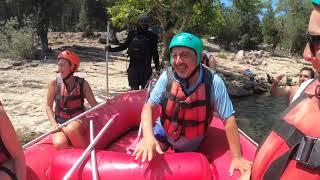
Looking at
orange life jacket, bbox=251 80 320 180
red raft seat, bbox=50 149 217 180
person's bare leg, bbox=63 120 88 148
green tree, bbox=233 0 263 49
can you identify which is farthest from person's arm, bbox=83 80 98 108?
green tree, bbox=233 0 263 49

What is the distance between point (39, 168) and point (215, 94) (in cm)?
131

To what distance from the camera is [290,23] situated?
3008 centimetres

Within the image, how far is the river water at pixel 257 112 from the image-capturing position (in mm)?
9774

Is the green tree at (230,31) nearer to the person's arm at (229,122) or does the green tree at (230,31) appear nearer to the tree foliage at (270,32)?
the tree foliage at (270,32)

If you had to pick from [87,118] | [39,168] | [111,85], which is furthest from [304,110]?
[111,85]

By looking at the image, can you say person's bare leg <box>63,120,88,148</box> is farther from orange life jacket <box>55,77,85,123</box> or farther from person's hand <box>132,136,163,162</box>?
person's hand <box>132,136,163,162</box>

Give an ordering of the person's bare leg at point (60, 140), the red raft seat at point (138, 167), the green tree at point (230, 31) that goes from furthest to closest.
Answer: the green tree at point (230, 31) < the person's bare leg at point (60, 140) < the red raft seat at point (138, 167)

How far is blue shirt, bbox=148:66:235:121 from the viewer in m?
2.88

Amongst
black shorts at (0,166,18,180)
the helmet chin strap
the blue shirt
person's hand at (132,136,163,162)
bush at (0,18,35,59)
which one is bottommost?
bush at (0,18,35,59)

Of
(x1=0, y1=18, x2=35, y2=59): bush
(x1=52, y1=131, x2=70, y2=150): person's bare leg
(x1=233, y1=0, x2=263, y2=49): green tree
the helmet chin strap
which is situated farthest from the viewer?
(x1=233, y1=0, x2=263, y2=49): green tree

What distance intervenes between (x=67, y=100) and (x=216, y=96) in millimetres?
1741

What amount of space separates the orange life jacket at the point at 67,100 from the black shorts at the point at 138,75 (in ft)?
7.14

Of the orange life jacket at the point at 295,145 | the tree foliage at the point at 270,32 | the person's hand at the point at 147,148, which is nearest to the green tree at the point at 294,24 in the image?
the tree foliage at the point at 270,32

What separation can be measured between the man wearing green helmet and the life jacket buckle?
5.73 ft
